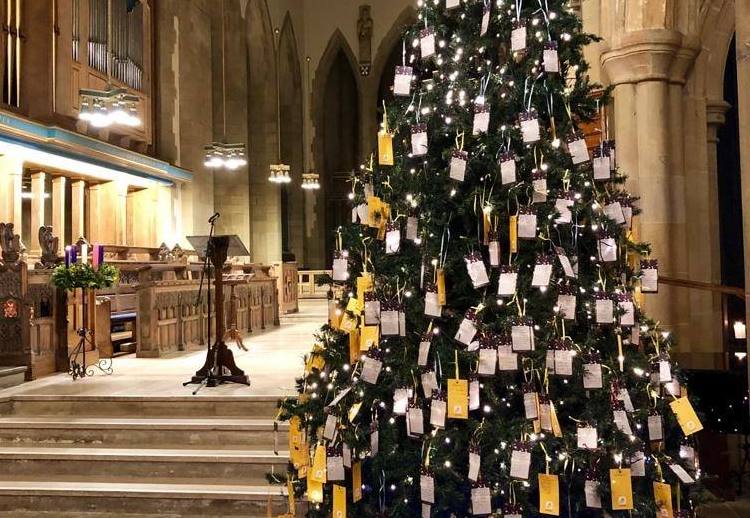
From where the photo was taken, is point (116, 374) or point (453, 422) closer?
point (453, 422)

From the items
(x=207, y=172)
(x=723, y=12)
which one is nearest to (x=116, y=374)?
(x=723, y=12)

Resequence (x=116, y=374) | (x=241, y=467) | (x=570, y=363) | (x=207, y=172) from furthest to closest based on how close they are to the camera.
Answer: (x=207, y=172) → (x=116, y=374) → (x=241, y=467) → (x=570, y=363)

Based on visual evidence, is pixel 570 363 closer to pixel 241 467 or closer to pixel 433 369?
pixel 433 369

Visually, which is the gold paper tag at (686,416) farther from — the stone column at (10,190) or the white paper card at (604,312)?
the stone column at (10,190)

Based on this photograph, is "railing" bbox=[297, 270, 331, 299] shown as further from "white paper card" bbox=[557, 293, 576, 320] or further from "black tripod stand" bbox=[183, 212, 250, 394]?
"white paper card" bbox=[557, 293, 576, 320]

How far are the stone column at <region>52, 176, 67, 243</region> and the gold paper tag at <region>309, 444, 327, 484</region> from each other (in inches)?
353

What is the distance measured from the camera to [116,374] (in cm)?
633

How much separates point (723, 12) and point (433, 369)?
5027 millimetres

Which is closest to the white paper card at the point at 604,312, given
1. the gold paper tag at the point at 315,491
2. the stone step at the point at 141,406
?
the gold paper tag at the point at 315,491

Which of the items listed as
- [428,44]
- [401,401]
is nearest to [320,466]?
[401,401]

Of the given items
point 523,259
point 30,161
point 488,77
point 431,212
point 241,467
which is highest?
point 30,161

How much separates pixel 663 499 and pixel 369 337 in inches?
51.6

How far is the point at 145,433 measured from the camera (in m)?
4.72

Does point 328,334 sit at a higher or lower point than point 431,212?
lower
